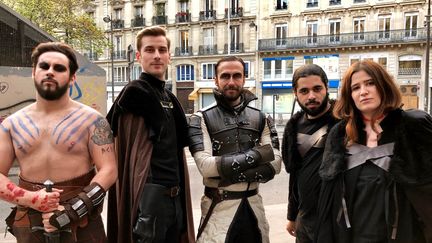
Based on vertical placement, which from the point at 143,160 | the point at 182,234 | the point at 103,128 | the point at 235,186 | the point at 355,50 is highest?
Answer: the point at 355,50

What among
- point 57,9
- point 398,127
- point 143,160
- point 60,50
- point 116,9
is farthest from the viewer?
point 116,9

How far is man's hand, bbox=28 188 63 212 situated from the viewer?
226cm

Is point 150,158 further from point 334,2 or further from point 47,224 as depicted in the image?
point 334,2

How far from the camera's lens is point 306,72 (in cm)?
291

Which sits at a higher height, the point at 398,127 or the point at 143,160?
the point at 398,127

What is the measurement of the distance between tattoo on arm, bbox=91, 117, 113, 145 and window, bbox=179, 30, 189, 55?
3718cm

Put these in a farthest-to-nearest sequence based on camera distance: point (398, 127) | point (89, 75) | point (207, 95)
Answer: point (207, 95)
point (89, 75)
point (398, 127)

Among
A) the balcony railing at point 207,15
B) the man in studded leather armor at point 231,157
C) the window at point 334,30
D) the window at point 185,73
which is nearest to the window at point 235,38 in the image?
the balcony railing at point 207,15

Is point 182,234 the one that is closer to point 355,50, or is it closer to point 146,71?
point 146,71

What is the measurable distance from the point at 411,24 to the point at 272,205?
97.8 ft

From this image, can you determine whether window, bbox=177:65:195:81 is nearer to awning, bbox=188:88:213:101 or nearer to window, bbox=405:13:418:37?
awning, bbox=188:88:213:101

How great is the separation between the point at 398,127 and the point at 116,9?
4407 cm

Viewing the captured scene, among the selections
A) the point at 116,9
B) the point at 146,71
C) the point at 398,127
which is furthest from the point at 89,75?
the point at 116,9

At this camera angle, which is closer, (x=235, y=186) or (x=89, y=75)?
(x=235, y=186)
